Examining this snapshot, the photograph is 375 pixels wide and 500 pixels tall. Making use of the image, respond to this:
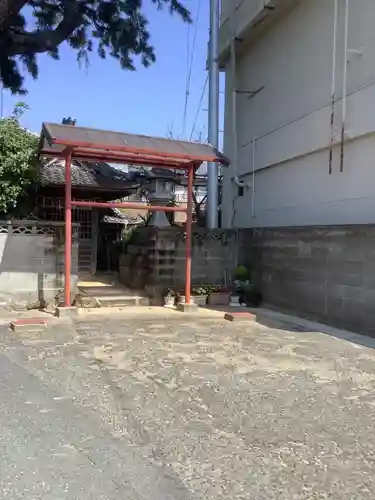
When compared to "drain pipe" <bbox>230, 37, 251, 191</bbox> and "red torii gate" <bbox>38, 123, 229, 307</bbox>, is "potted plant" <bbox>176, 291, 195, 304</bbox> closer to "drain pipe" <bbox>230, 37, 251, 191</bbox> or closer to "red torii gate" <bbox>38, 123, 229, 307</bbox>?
"red torii gate" <bbox>38, 123, 229, 307</bbox>

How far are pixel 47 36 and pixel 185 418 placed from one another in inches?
404

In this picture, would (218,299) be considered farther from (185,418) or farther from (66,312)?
(185,418)

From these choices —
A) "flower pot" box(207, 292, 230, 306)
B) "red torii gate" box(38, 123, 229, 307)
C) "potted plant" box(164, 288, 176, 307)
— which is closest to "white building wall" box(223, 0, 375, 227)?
"red torii gate" box(38, 123, 229, 307)

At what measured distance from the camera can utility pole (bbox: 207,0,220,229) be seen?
13.6 metres

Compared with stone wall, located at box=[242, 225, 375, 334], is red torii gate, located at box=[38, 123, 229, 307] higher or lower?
higher

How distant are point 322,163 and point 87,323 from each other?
565 centimetres

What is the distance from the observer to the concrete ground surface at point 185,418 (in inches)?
116

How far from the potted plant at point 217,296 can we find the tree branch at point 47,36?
6.78 m

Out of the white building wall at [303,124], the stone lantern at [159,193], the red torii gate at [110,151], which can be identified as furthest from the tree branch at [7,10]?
the white building wall at [303,124]

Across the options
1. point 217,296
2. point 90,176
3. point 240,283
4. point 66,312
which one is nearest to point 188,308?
point 217,296

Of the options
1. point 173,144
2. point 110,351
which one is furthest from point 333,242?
point 110,351

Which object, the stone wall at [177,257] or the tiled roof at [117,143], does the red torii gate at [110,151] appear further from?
the stone wall at [177,257]

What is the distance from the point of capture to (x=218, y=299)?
1077 cm

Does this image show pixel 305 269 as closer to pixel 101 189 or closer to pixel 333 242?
pixel 333 242
